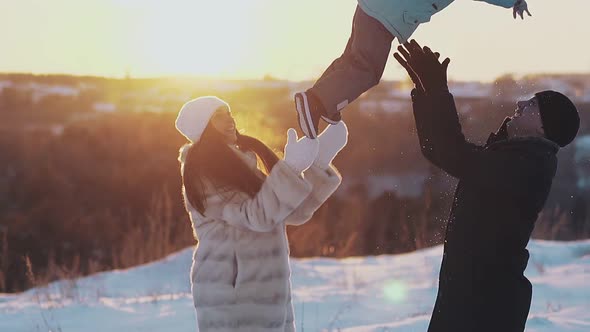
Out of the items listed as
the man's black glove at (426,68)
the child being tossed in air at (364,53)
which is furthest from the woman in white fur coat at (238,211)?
the man's black glove at (426,68)

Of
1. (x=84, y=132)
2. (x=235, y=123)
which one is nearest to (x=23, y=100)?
(x=84, y=132)

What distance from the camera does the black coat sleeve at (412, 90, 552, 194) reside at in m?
2.95

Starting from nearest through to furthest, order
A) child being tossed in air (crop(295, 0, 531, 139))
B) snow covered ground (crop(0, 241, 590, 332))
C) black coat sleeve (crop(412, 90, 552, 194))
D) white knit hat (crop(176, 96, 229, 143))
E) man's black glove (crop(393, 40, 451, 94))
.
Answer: black coat sleeve (crop(412, 90, 552, 194)) → man's black glove (crop(393, 40, 451, 94)) → child being tossed in air (crop(295, 0, 531, 139)) → white knit hat (crop(176, 96, 229, 143)) → snow covered ground (crop(0, 241, 590, 332))

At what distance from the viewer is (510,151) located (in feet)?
9.75

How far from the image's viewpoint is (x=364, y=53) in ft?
11.7

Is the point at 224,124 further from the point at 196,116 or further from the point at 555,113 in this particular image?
the point at 555,113

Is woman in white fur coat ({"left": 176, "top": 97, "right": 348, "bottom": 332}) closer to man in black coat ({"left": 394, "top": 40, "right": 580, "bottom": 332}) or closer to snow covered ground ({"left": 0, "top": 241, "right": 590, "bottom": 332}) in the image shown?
man in black coat ({"left": 394, "top": 40, "right": 580, "bottom": 332})

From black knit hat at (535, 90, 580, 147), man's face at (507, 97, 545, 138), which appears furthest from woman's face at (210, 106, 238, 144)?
black knit hat at (535, 90, 580, 147)

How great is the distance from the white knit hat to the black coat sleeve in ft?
3.00

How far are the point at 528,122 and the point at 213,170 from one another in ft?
4.20

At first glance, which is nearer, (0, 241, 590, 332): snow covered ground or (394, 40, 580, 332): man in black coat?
(394, 40, 580, 332): man in black coat

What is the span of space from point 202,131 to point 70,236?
2363cm

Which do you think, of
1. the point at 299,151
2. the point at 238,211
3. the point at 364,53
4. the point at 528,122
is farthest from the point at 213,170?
the point at 528,122

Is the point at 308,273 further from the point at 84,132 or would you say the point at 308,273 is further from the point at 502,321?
the point at 84,132
